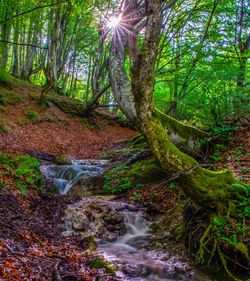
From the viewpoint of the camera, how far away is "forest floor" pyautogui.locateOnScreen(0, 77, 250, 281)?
3875mm

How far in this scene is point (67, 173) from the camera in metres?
9.89

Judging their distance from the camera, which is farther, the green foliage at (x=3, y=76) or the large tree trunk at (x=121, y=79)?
the green foliage at (x=3, y=76)

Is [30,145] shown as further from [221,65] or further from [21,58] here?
[21,58]

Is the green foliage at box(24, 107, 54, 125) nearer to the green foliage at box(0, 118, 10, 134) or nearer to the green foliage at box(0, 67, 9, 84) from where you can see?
the green foliage at box(0, 118, 10, 134)

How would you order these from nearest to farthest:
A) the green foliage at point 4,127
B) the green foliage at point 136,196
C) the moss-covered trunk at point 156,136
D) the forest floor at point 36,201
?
the forest floor at point 36,201 → the moss-covered trunk at point 156,136 → the green foliage at point 136,196 → the green foliage at point 4,127

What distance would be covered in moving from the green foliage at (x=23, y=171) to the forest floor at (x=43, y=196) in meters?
0.10

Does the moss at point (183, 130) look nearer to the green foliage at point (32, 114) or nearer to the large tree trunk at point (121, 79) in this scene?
the large tree trunk at point (121, 79)

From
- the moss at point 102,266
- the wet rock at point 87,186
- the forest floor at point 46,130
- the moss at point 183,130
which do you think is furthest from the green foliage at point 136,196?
the forest floor at point 46,130

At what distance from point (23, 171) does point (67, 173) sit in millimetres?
1861

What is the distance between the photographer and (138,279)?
4410 millimetres

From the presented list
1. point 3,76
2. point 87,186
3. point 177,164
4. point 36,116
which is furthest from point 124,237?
point 3,76

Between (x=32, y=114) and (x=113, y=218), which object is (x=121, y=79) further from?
(x=32, y=114)

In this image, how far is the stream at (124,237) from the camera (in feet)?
15.4

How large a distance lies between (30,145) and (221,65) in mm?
8212
